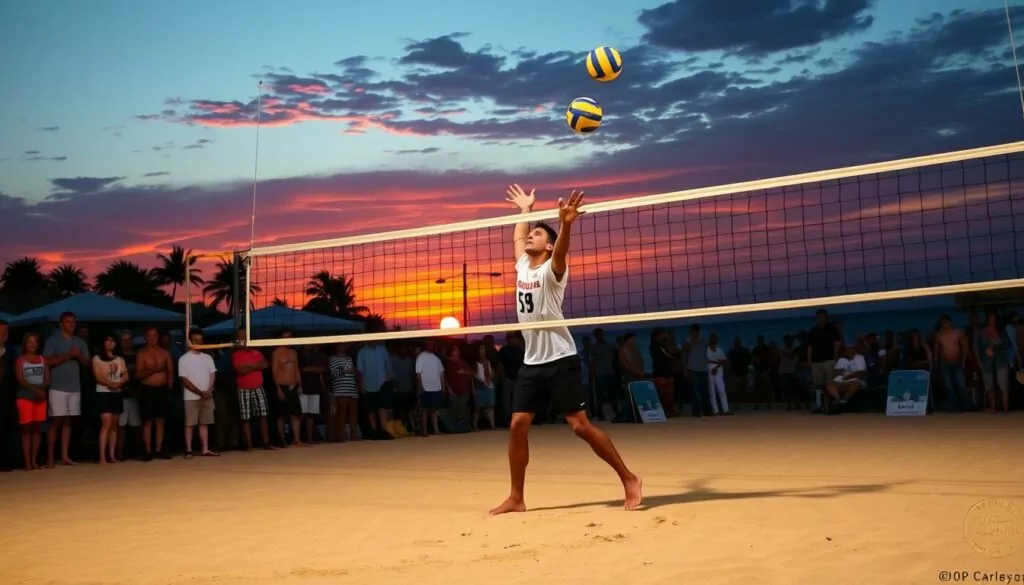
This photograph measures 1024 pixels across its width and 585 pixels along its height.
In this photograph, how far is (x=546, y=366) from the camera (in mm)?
8141

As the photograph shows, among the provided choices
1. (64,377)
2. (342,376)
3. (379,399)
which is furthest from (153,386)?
(379,399)

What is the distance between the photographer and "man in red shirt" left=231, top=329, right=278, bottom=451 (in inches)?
603

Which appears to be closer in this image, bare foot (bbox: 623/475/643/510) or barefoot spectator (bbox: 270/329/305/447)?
bare foot (bbox: 623/475/643/510)

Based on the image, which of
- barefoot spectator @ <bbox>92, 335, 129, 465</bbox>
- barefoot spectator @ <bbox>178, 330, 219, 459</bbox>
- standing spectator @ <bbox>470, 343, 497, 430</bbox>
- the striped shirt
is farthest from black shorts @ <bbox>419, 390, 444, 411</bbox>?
barefoot spectator @ <bbox>92, 335, 129, 465</bbox>

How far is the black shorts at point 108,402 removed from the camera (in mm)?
13891

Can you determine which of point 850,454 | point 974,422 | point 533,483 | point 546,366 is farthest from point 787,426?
point 546,366

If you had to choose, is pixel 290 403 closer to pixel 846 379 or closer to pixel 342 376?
pixel 342 376

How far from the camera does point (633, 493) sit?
8.07 m

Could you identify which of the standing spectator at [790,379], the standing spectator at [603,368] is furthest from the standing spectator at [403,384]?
the standing spectator at [790,379]

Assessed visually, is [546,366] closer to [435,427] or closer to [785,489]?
[785,489]

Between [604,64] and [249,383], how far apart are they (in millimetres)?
7776

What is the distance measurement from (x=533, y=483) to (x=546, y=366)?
2535 mm

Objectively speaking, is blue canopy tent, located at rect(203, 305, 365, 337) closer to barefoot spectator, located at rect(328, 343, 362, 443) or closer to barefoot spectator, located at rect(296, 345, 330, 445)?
barefoot spectator, located at rect(328, 343, 362, 443)

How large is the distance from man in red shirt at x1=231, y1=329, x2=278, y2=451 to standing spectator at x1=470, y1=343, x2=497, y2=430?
14.6 feet
